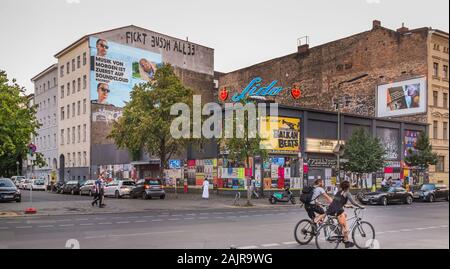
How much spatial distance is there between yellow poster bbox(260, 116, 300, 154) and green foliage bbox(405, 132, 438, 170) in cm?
1186

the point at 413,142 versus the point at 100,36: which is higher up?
the point at 100,36

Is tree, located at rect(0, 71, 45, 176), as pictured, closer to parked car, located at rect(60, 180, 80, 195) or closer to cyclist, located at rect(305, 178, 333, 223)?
parked car, located at rect(60, 180, 80, 195)

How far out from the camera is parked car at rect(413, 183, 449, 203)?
3591 centimetres

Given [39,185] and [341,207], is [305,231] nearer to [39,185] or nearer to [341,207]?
[341,207]

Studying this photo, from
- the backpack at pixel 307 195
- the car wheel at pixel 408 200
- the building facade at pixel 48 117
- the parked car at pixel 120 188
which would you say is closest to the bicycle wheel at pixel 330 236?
the backpack at pixel 307 195

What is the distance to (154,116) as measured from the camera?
120ft

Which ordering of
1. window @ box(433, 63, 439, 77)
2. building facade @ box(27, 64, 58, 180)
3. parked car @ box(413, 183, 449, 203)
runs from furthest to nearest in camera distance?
building facade @ box(27, 64, 58, 180), window @ box(433, 63, 439, 77), parked car @ box(413, 183, 449, 203)

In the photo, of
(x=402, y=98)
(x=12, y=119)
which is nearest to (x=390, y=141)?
(x=402, y=98)

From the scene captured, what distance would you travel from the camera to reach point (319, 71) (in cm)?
5816

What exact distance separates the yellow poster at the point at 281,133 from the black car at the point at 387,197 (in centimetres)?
Result: 755

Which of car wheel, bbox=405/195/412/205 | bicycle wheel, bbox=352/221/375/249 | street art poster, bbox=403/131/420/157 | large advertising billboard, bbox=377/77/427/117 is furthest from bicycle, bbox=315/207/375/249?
large advertising billboard, bbox=377/77/427/117

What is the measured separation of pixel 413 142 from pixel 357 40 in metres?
13.1
